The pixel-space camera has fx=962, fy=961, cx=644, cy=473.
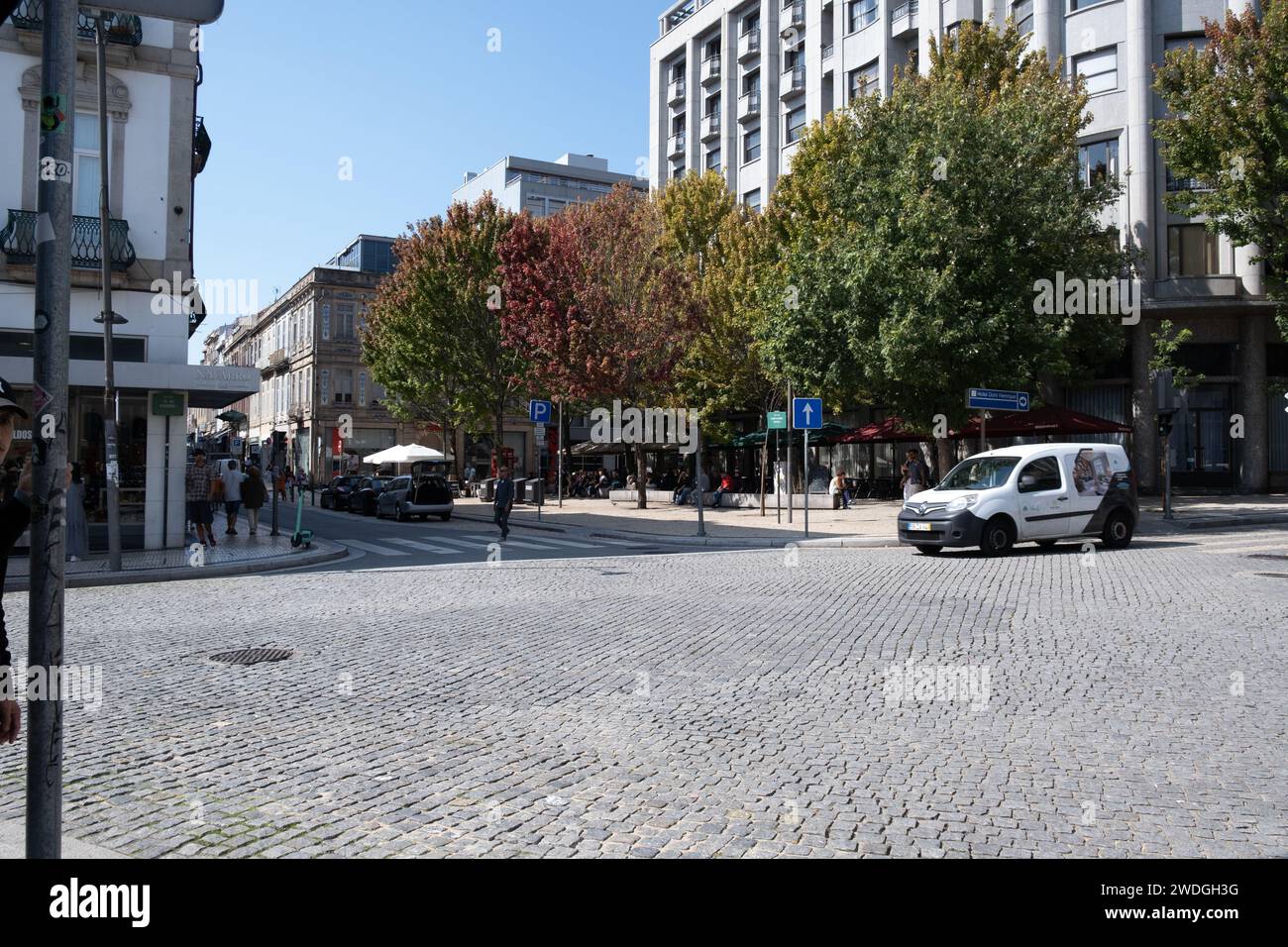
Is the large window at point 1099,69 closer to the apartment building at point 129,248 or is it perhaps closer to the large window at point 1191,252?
the large window at point 1191,252

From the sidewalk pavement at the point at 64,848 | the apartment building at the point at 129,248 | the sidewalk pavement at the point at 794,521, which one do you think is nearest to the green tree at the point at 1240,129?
the sidewalk pavement at the point at 794,521

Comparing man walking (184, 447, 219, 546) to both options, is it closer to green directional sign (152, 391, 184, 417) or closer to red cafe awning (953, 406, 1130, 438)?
green directional sign (152, 391, 184, 417)

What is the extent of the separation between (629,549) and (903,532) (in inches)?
210

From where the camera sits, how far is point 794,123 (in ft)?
153

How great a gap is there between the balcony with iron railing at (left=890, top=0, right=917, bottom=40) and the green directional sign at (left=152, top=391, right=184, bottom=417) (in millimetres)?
32748

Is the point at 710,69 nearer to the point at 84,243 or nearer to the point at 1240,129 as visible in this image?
the point at 1240,129

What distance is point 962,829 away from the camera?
4.09m

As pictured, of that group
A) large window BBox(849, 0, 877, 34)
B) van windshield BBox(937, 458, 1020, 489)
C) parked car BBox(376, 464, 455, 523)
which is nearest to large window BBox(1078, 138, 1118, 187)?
large window BBox(849, 0, 877, 34)

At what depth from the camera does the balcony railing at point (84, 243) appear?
17984 mm

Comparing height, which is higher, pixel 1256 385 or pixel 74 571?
pixel 1256 385

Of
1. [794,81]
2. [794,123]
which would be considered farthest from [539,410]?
[794,81]

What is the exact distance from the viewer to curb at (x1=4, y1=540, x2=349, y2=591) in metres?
14.1

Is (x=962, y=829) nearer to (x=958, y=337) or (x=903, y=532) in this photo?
(x=903, y=532)
